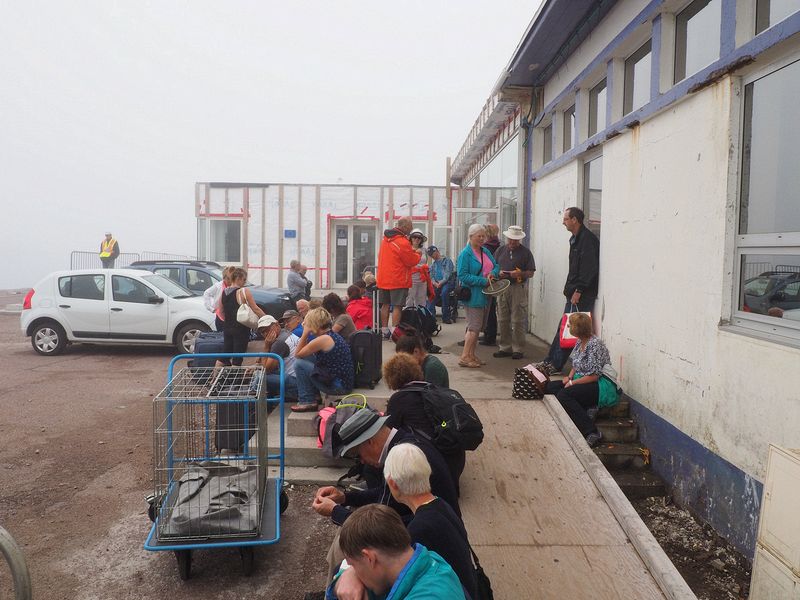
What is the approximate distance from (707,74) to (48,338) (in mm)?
11584

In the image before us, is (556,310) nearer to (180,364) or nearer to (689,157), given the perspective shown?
(689,157)

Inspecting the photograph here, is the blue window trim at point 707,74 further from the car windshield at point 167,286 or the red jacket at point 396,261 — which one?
the car windshield at point 167,286

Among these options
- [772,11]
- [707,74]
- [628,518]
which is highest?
[772,11]

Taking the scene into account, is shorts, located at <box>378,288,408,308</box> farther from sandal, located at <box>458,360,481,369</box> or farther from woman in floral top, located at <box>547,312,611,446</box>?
woman in floral top, located at <box>547,312,611,446</box>

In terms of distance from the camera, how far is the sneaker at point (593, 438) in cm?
561

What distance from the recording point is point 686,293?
5.03m

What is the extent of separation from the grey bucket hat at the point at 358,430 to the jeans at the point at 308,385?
101 inches

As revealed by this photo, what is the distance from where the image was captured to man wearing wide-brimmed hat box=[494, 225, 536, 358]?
8.19 metres

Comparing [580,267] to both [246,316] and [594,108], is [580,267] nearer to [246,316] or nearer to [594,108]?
[594,108]

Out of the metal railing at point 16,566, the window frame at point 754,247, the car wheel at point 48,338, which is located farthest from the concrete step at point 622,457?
the car wheel at point 48,338

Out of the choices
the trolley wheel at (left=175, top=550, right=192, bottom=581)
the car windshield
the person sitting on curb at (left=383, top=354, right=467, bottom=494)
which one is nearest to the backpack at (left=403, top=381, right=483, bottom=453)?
the person sitting on curb at (left=383, top=354, right=467, bottom=494)

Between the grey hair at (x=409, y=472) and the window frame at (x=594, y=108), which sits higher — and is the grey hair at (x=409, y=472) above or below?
below

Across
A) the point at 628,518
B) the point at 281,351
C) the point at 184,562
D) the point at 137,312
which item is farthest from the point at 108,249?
the point at 628,518

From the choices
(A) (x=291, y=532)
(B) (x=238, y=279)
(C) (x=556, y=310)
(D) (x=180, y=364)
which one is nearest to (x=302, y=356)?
(A) (x=291, y=532)
